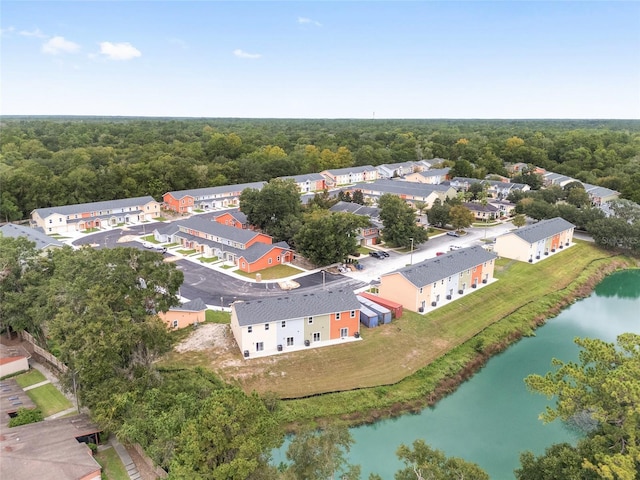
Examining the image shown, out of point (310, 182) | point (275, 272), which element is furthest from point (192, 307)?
point (310, 182)

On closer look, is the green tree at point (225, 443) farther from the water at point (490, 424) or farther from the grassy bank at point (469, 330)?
the grassy bank at point (469, 330)

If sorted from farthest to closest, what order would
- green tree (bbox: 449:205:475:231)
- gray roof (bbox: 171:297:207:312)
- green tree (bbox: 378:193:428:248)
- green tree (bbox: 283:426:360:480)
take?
green tree (bbox: 449:205:475:231)
green tree (bbox: 378:193:428:248)
gray roof (bbox: 171:297:207:312)
green tree (bbox: 283:426:360:480)

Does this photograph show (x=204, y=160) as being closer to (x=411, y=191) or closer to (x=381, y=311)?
(x=411, y=191)

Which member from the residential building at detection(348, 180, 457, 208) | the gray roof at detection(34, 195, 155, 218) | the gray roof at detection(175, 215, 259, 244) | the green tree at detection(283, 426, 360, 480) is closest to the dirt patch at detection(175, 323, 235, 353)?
the green tree at detection(283, 426, 360, 480)

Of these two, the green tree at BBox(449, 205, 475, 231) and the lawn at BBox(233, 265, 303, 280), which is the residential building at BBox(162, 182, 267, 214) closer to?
the lawn at BBox(233, 265, 303, 280)

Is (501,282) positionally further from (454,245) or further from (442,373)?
(442,373)
